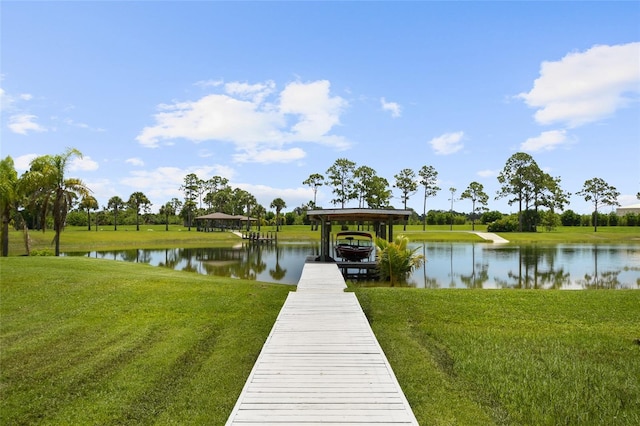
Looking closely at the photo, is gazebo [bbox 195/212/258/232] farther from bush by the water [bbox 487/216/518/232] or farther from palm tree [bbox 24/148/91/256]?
bush by the water [bbox 487/216/518/232]

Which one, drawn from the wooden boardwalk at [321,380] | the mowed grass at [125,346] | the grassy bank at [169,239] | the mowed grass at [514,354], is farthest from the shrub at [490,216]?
the wooden boardwalk at [321,380]

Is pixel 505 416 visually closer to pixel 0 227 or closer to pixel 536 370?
pixel 536 370

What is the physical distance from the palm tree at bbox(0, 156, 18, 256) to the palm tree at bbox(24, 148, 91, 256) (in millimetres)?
824

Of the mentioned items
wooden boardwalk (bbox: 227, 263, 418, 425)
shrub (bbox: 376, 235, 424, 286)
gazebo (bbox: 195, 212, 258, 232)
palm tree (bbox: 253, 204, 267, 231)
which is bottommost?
wooden boardwalk (bbox: 227, 263, 418, 425)

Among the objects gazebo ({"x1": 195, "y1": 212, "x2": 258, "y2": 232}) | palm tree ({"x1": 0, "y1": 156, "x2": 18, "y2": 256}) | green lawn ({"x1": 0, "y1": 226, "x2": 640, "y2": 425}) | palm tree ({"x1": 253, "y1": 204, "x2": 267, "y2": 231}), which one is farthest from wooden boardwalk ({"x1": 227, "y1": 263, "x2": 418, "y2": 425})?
palm tree ({"x1": 253, "y1": 204, "x2": 267, "y2": 231})

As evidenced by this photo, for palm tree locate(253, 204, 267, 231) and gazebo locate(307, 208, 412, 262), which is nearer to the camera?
gazebo locate(307, 208, 412, 262)

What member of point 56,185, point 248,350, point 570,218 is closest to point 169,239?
point 56,185

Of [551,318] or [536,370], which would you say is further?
[551,318]

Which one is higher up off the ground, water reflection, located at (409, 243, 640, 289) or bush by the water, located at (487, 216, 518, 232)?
bush by the water, located at (487, 216, 518, 232)

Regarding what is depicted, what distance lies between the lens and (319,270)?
16.3 meters

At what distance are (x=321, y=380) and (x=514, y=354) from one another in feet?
12.7

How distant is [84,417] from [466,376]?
18.0 feet

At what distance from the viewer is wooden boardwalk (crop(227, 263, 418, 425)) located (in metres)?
4.42

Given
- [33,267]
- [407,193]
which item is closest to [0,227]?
[33,267]
